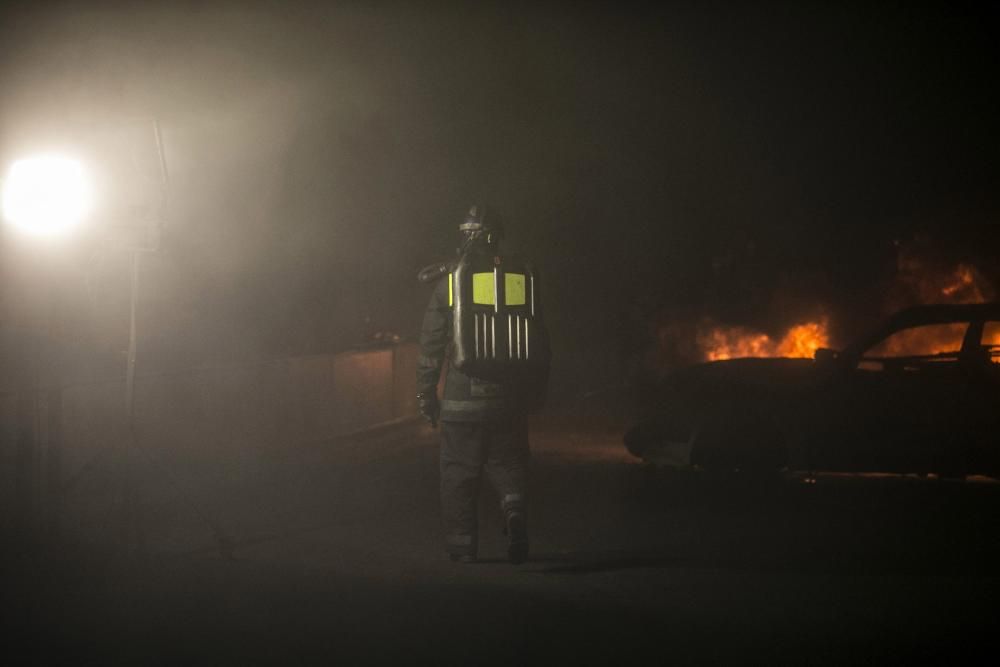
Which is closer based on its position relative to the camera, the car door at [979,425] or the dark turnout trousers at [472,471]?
the dark turnout trousers at [472,471]

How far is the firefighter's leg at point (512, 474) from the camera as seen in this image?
865 centimetres

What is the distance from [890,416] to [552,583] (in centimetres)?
515

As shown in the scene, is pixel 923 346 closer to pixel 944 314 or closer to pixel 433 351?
pixel 944 314

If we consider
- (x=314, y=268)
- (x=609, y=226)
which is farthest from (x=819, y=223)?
(x=314, y=268)

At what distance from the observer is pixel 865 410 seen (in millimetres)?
12195

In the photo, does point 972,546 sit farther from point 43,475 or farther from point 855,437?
point 43,475

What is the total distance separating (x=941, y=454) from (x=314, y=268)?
19.6 meters

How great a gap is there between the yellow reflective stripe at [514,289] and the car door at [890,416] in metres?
4.51

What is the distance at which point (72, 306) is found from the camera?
11.4 metres

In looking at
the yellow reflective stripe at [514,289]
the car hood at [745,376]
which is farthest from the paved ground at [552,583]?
the yellow reflective stripe at [514,289]

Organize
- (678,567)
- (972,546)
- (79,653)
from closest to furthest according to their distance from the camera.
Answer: (79,653) → (678,567) → (972,546)

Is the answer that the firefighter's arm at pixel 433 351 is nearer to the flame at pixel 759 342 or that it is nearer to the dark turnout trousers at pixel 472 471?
the dark turnout trousers at pixel 472 471

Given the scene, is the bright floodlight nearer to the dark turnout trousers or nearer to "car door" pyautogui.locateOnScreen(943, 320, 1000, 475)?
the dark turnout trousers

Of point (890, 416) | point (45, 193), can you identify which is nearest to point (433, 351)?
point (45, 193)
